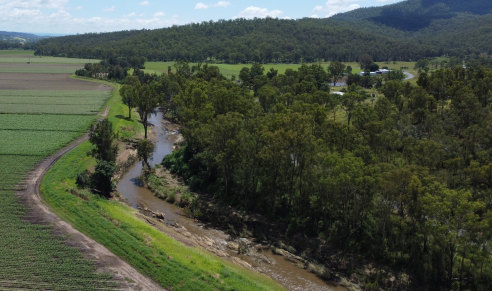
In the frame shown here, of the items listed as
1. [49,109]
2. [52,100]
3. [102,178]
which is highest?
[52,100]

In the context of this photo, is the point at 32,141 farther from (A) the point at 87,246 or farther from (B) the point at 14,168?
(A) the point at 87,246

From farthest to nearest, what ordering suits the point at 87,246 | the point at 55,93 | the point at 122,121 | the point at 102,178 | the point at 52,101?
1. the point at 55,93
2. the point at 52,101
3. the point at 122,121
4. the point at 102,178
5. the point at 87,246

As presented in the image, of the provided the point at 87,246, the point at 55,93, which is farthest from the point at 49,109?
the point at 87,246

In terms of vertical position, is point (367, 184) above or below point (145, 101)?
below

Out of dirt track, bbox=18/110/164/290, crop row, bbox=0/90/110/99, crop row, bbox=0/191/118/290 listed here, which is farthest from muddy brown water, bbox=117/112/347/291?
crop row, bbox=0/90/110/99

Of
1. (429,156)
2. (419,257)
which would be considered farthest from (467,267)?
(429,156)

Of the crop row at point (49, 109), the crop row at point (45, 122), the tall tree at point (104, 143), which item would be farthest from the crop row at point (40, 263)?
the crop row at point (49, 109)

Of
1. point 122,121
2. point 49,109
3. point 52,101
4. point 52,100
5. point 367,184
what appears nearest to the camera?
point 367,184
